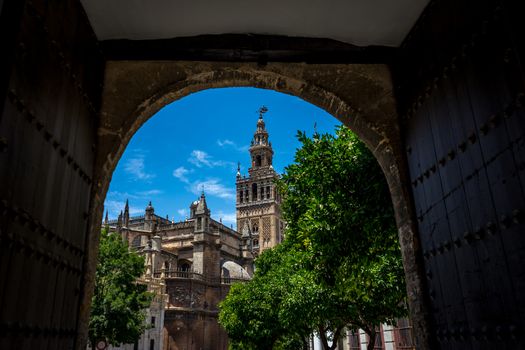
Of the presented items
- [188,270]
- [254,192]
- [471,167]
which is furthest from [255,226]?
[471,167]

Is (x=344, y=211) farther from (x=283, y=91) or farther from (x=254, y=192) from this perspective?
(x=254, y=192)

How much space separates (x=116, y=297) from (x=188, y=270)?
2545cm

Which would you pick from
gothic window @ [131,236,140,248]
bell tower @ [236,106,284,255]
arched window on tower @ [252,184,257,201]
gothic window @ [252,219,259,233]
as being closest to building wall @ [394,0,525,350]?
gothic window @ [131,236,140,248]

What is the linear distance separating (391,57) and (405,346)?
1863cm

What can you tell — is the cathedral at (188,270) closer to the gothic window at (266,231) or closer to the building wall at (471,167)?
the gothic window at (266,231)

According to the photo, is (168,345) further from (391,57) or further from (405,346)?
(391,57)

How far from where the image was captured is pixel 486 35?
11.1 feet

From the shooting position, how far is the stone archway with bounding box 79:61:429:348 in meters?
4.96

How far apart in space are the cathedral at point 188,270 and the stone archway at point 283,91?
27477 mm

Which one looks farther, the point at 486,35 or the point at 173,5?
the point at 173,5

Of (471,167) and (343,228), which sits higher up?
(343,228)

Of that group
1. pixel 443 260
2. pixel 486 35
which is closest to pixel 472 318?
pixel 443 260

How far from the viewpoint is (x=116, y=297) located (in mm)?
20578

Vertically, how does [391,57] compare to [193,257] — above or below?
below
